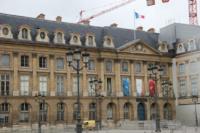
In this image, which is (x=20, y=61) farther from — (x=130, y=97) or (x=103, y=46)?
(x=130, y=97)

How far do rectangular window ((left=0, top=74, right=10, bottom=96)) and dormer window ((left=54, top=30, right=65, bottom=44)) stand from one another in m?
8.69

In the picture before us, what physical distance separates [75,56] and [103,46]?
123 feet

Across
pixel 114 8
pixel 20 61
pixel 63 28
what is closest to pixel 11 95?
pixel 20 61

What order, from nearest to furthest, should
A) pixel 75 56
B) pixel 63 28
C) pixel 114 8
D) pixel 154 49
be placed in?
pixel 75 56 → pixel 63 28 → pixel 154 49 → pixel 114 8

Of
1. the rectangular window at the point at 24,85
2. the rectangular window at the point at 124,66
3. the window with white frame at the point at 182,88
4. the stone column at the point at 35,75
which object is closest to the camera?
the rectangular window at the point at 24,85

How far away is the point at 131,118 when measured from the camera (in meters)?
66.4

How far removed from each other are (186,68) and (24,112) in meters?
26.1

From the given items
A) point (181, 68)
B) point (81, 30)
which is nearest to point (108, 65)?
point (81, 30)

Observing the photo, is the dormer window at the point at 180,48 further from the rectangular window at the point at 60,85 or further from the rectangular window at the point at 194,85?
the rectangular window at the point at 60,85

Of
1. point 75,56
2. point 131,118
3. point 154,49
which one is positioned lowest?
point 131,118

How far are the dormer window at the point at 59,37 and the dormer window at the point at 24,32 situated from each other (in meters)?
3.99

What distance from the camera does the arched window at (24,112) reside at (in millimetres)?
58125

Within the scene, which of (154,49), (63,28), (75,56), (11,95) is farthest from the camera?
(154,49)

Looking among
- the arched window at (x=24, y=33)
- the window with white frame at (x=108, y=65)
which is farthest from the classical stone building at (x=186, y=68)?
the arched window at (x=24, y=33)
